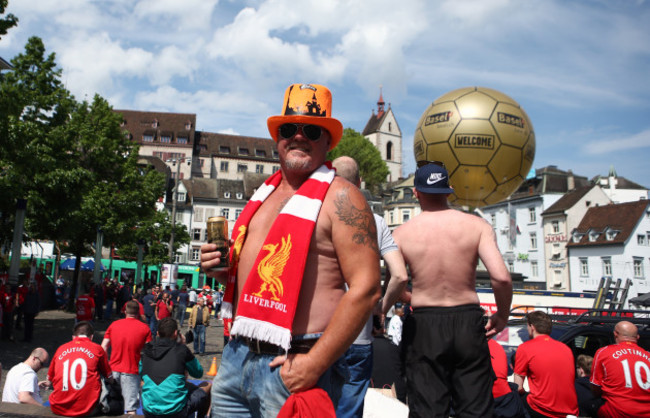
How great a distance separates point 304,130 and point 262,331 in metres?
0.99

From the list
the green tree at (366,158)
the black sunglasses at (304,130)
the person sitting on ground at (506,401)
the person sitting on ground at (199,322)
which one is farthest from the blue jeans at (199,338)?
the green tree at (366,158)

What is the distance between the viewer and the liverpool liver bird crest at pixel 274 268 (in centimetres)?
232

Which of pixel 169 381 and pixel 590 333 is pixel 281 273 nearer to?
pixel 169 381

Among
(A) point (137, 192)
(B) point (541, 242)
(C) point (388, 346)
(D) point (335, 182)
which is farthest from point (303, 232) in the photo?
(B) point (541, 242)

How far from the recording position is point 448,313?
3547mm

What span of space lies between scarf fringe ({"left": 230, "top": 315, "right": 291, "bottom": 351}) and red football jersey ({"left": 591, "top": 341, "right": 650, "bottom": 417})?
177 inches

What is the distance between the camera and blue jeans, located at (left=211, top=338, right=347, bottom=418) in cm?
223

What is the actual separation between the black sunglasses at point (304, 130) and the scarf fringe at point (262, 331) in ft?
3.03

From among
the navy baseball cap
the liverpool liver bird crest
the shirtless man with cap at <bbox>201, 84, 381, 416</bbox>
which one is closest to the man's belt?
the shirtless man with cap at <bbox>201, 84, 381, 416</bbox>

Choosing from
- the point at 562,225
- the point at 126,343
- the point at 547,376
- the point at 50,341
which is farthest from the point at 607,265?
the point at 126,343

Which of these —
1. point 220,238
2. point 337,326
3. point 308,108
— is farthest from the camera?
point 308,108

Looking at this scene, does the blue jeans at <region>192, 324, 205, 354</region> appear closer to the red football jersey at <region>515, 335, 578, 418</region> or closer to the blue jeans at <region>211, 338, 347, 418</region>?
the red football jersey at <region>515, 335, 578, 418</region>


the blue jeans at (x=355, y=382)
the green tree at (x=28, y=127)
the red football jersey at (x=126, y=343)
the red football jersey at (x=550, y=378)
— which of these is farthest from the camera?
the green tree at (x=28, y=127)

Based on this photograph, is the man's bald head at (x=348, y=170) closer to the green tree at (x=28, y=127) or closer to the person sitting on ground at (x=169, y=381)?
the person sitting on ground at (x=169, y=381)
